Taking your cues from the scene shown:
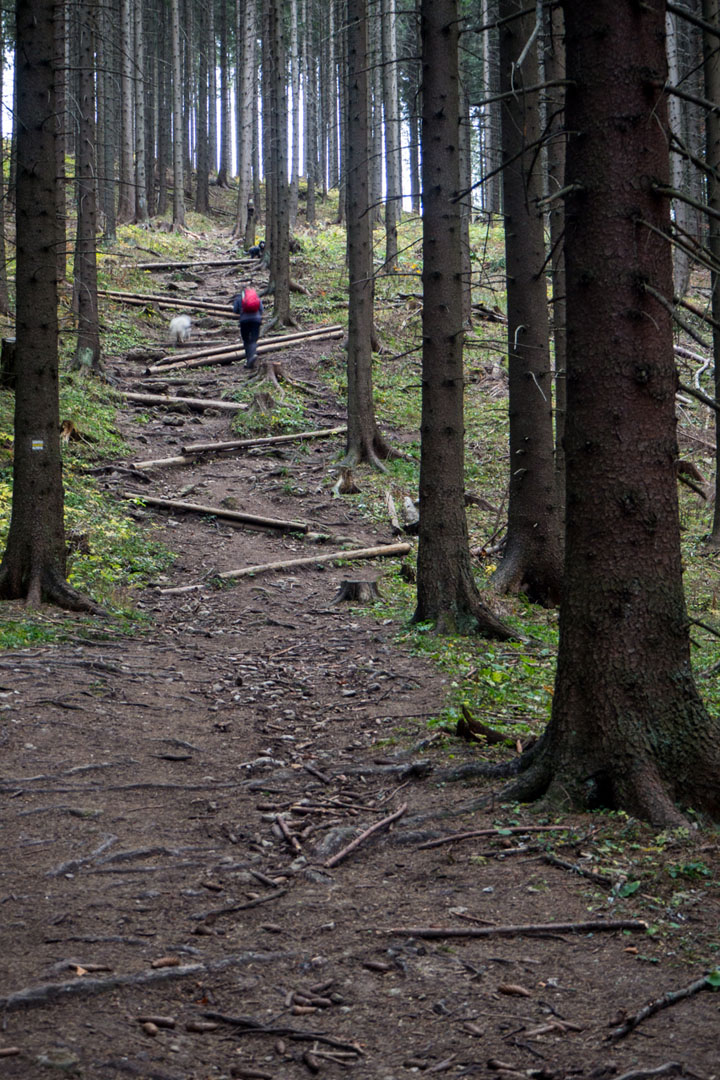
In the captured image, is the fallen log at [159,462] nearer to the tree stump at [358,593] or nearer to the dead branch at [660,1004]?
the tree stump at [358,593]

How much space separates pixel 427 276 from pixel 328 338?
593 inches

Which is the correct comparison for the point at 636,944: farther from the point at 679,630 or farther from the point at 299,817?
the point at 299,817

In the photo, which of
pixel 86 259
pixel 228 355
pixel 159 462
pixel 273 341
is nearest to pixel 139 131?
pixel 273 341

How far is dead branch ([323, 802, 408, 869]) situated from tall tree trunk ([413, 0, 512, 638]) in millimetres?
3991

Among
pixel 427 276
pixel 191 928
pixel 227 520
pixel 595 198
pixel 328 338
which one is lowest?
pixel 191 928

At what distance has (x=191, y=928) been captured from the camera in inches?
145

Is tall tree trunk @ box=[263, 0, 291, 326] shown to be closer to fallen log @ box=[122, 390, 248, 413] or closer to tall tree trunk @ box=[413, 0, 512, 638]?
fallen log @ box=[122, 390, 248, 413]

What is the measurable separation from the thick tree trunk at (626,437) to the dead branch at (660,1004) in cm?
105

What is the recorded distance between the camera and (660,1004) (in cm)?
298

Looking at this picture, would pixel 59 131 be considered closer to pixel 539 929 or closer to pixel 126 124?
pixel 539 929

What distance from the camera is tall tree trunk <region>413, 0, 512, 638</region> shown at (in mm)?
8234

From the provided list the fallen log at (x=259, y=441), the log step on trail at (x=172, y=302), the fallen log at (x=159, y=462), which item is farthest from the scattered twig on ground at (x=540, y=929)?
the log step on trail at (x=172, y=302)

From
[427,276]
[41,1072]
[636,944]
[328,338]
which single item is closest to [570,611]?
[636,944]

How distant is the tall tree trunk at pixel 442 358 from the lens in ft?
27.0
